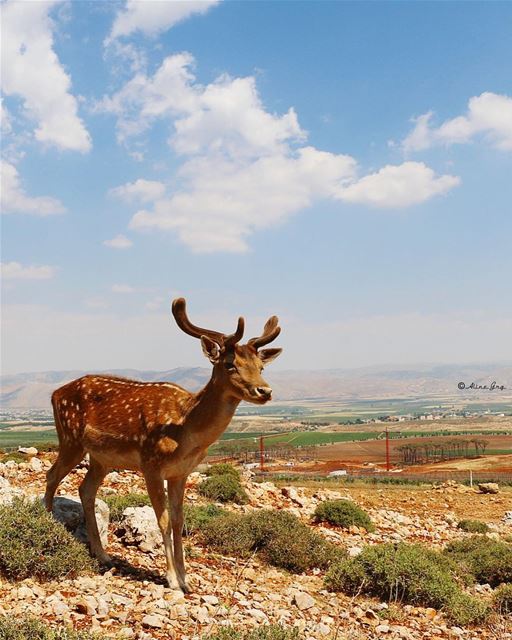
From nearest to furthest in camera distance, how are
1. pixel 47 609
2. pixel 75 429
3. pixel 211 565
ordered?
1. pixel 47 609
2. pixel 75 429
3. pixel 211 565

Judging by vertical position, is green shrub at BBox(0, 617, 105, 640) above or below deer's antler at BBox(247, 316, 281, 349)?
below

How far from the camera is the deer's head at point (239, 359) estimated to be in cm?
677

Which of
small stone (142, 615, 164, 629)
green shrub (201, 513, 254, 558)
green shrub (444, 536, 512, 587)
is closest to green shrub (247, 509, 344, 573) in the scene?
green shrub (201, 513, 254, 558)

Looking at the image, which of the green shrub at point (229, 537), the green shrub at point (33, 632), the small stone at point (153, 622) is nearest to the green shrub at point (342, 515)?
the green shrub at point (229, 537)

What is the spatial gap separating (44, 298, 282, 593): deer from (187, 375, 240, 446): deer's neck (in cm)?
1

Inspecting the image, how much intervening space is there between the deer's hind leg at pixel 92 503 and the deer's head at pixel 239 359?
2.56m

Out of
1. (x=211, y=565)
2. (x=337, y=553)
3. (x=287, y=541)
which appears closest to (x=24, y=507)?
(x=211, y=565)

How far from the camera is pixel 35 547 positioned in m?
7.03

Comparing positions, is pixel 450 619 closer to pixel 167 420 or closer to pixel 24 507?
pixel 167 420

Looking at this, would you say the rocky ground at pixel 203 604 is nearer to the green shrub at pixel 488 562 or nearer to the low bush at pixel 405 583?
the low bush at pixel 405 583

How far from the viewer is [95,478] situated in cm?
840

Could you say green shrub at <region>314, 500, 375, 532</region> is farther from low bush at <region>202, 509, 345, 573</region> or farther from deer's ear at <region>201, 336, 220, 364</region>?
deer's ear at <region>201, 336, 220, 364</region>

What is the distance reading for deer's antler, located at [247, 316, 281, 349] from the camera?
7309 mm

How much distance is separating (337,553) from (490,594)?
2772 mm
